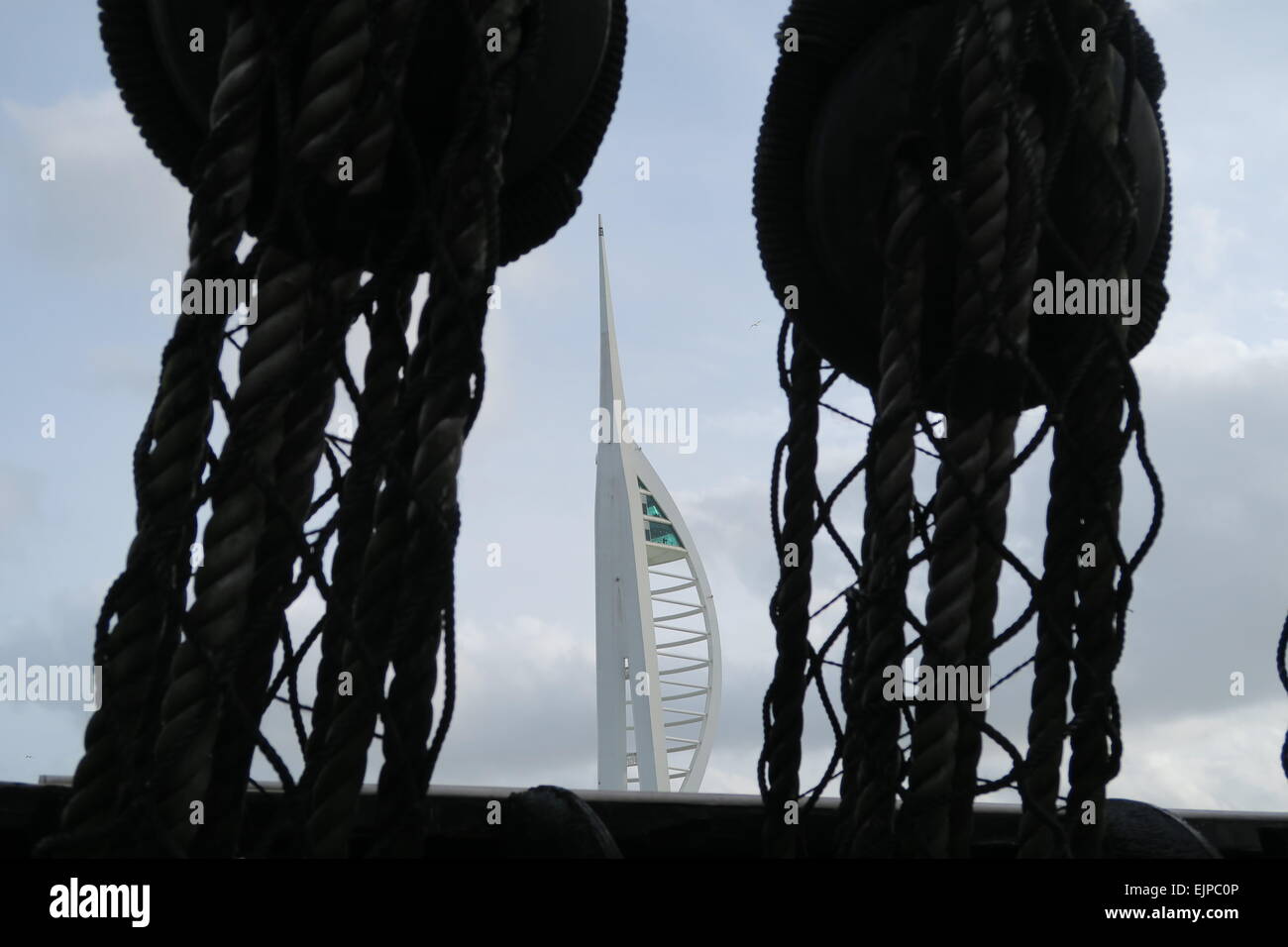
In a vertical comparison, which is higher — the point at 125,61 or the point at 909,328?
the point at 125,61

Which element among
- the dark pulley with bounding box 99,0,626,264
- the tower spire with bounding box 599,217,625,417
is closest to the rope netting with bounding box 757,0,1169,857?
the dark pulley with bounding box 99,0,626,264

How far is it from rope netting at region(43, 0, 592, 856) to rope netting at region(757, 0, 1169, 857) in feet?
1.88

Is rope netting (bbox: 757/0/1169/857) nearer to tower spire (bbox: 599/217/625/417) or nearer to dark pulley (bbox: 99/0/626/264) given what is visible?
dark pulley (bbox: 99/0/626/264)

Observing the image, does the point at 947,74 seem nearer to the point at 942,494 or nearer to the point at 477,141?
the point at 942,494

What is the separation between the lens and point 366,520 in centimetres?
122

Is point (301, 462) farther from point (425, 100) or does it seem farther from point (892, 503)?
point (892, 503)

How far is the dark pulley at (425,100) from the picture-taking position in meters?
1.18

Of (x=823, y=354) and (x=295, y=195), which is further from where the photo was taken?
(x=823, y=354)

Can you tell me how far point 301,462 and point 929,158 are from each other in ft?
2.88

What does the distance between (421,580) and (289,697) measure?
0.49m

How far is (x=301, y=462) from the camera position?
113cm

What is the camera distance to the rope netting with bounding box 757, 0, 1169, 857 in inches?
56.2

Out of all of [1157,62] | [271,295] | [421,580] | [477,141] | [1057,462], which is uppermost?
[1157,62]

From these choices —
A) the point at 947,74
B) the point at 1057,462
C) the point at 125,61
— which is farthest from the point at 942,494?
the point at 125,61
